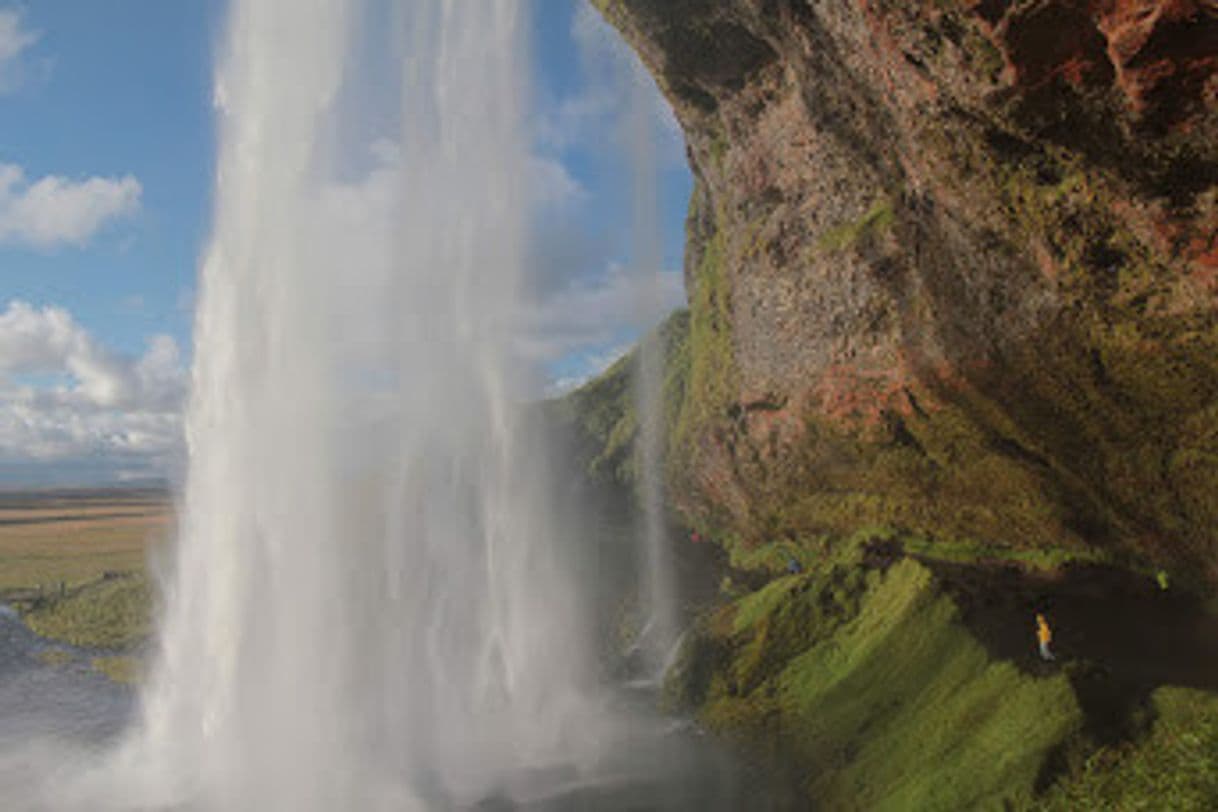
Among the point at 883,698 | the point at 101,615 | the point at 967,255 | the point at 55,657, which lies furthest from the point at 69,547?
the point at 967,255

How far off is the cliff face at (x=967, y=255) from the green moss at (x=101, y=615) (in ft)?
103

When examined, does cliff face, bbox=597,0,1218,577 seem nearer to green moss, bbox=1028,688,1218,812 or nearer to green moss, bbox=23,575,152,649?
green moss, bbox=1028,688,1218,812

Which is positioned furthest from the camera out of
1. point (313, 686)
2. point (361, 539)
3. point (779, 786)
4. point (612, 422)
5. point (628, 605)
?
point (612, 422)

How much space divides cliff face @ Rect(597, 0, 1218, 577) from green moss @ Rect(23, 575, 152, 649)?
3152 cm

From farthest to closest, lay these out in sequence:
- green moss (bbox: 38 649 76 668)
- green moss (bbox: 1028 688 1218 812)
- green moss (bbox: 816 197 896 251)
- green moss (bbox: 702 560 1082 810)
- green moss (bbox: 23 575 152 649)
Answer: green moss (bbox: 23 575 152 649), green moss (bbox: 38 649 76 668), green moss (bbox: 816 197 896 251), green moss (bbox: 702 560 1082 810), green moss (bbox: 1028 688 1218 812)

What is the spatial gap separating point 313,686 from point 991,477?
73.4ft

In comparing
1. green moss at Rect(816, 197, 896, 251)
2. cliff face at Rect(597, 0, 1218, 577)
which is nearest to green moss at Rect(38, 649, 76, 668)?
cliff face at Rect(597, 0, 1218, 577)

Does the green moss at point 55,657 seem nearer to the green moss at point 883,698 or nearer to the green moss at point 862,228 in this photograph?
the green moss at point 883,698

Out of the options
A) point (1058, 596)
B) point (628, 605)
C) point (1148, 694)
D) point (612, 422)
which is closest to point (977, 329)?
point (1058, 596)

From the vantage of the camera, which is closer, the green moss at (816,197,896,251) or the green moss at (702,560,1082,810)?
the green moss at (702,560,1082,810)

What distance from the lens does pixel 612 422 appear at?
7469 cm

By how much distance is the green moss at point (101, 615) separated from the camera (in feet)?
106

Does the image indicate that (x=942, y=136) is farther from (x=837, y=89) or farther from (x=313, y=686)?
(x=313, y=686)

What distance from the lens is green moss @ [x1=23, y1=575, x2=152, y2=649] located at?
32281 mm
